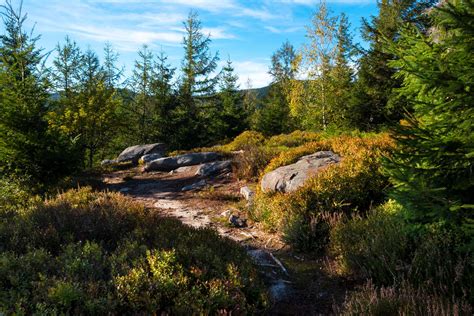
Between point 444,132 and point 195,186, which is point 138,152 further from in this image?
point 444,132

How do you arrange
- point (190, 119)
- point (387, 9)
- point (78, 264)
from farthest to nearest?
point (190, 119), point (387, 9), point (78, 264)

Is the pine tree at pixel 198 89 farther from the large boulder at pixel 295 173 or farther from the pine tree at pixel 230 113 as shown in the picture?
the large boulder at pixel 295 173

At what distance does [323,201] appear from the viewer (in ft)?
23.0

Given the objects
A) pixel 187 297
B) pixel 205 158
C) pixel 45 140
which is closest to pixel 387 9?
pixel 205 158

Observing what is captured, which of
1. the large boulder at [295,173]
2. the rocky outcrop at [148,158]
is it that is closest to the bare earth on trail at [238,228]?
the large boulder at [295,173]

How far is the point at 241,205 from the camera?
9070mm

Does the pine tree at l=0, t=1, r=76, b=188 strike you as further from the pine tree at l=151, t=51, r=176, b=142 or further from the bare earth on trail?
the pine tree at l=151, t=51, r=176, b=142

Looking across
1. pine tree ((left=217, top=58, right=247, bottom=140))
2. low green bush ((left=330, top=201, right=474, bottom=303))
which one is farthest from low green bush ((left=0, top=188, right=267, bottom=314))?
pine tree ((left=217, top=58, right=247, bottom=140))

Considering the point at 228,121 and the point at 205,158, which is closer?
the point at 205,158

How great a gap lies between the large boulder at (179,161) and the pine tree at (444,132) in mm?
11308

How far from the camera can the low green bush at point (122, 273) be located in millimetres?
3375

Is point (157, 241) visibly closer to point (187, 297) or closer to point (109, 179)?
point (187, 297)

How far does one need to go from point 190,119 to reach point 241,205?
15.8 m

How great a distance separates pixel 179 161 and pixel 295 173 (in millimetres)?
7612
